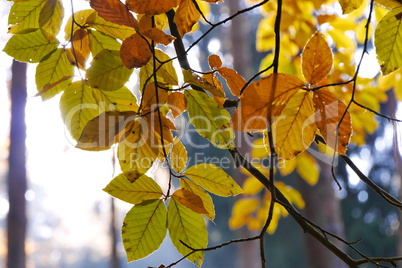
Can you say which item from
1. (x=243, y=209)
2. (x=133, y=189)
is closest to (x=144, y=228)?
(x=133, y=189)

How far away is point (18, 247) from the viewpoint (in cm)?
496

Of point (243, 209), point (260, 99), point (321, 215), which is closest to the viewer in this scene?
point (260, 99)

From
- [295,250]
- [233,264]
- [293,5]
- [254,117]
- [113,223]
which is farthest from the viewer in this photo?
[233,264]

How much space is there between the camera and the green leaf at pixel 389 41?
0.42m

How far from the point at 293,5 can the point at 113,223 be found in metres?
7.50

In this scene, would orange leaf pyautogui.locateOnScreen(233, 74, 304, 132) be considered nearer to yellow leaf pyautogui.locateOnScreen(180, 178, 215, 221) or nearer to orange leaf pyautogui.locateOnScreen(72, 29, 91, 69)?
yellow leaf pyautogui.locateOnScreen(180, 178, 215, 221)

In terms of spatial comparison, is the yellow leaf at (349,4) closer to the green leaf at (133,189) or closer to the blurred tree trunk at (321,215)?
the green leaf at (133,189)

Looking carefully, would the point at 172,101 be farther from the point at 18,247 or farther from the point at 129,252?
the point at 18,247

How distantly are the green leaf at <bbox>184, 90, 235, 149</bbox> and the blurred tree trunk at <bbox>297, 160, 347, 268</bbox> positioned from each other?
2326 mm

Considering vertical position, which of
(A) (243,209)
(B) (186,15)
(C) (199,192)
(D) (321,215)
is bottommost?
(D) (321,215)

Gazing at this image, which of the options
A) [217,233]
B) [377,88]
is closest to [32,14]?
[377,88]

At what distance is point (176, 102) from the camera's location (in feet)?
1.54

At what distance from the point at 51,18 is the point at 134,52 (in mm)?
134

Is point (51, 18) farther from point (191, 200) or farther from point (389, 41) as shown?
point (389, 41)
